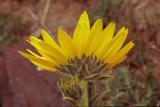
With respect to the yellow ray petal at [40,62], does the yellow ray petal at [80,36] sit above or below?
above

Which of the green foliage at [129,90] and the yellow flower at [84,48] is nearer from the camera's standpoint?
the yellow flower at [84,48]

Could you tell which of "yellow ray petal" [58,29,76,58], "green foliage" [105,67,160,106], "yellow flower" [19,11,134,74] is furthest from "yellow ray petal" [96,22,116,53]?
"green foliage" [105,67,160,106]

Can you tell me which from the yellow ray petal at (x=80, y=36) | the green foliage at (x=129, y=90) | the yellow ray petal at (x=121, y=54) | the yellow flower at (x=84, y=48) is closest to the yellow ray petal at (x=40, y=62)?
the yellow flower at (x=84, y=48)

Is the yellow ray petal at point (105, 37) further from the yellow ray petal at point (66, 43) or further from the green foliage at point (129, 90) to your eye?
the green foliage at point (129, 90)

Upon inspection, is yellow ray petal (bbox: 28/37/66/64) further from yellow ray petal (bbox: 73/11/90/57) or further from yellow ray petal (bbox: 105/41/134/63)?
yellow ray petal (bbox: 105/41/134/63)

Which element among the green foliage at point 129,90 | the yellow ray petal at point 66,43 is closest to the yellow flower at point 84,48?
the yellow ray petal at point 66,43

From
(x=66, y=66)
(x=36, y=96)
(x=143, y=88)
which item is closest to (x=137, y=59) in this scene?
(x=143, y=88)

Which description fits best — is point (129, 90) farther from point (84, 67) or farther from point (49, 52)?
point (49, 52)
